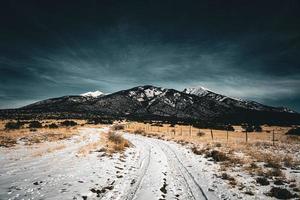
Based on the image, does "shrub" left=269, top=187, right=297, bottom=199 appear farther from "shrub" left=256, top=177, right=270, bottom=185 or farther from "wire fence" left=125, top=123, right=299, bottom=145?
"wire fence" left=125, top=123, right=299, bottom=145

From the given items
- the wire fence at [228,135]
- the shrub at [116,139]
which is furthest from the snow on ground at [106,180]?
the wire fence at [228,135]

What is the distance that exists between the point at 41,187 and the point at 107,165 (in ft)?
19.9

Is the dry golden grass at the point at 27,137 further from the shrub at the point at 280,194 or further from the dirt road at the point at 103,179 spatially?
the shrub at the point at 280,194

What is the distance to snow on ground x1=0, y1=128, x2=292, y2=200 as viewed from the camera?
959 cm

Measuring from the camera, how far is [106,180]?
1206 cm

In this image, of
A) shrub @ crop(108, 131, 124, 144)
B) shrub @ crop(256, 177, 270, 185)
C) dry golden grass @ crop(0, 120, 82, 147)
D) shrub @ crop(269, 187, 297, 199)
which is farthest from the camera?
shrub @ crop(108, 131, 124, 144)

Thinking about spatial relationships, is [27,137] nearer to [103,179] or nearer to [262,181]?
[103,179]

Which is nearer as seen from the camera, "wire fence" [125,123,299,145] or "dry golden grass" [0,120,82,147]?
"dry golden grass" [0,120,82,147]

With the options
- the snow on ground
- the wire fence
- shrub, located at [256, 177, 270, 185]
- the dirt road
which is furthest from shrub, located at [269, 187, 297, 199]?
the wire fence

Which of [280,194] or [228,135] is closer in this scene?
[280,194]

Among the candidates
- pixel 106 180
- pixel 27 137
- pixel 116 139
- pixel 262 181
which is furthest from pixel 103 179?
pixel 27 137

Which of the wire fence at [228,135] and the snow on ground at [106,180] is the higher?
the wire fence at [228,135]

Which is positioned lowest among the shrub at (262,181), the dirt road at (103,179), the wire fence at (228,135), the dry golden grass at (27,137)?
the dirt road at (103,179)

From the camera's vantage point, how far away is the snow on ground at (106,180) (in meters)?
9.59
